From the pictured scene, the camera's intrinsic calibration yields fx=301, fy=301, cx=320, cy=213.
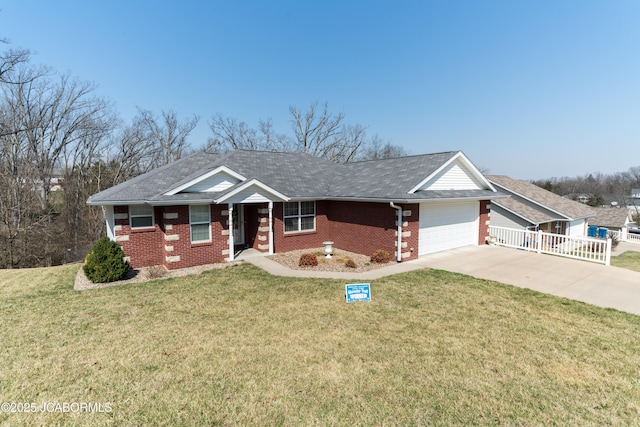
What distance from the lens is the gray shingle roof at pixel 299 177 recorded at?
11.6 m

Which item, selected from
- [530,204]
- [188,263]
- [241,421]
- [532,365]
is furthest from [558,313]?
[530,204]

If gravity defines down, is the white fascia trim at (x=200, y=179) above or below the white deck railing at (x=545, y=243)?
above

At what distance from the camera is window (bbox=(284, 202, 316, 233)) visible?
14242 millimetres

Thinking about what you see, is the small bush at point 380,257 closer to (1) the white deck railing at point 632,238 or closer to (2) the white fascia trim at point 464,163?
(2) the white fascia trim at point 464,163

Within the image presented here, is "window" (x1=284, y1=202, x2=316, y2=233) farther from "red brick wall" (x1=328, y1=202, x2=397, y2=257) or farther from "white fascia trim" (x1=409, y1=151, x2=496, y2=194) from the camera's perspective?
"white fascia trim" (x1=409, y1=151, x2=496, y2=194)

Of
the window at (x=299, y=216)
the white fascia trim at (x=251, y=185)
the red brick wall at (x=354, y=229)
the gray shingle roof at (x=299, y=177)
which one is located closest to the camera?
the gray shingle roof at (x=299, y=177)

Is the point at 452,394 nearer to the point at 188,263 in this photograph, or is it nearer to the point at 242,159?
the point at 188,263

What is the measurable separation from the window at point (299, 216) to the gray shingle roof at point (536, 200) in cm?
1497

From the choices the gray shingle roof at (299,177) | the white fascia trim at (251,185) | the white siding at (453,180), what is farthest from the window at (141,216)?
the white siding at (453,180)

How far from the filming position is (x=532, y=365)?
5.00m

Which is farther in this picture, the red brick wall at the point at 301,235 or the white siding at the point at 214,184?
the red brick wall at the point at 301,235

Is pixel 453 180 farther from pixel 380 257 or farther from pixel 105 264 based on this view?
pixel 105 264

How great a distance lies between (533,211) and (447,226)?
12029 mm

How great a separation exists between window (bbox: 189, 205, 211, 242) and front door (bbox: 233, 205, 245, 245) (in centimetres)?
232
